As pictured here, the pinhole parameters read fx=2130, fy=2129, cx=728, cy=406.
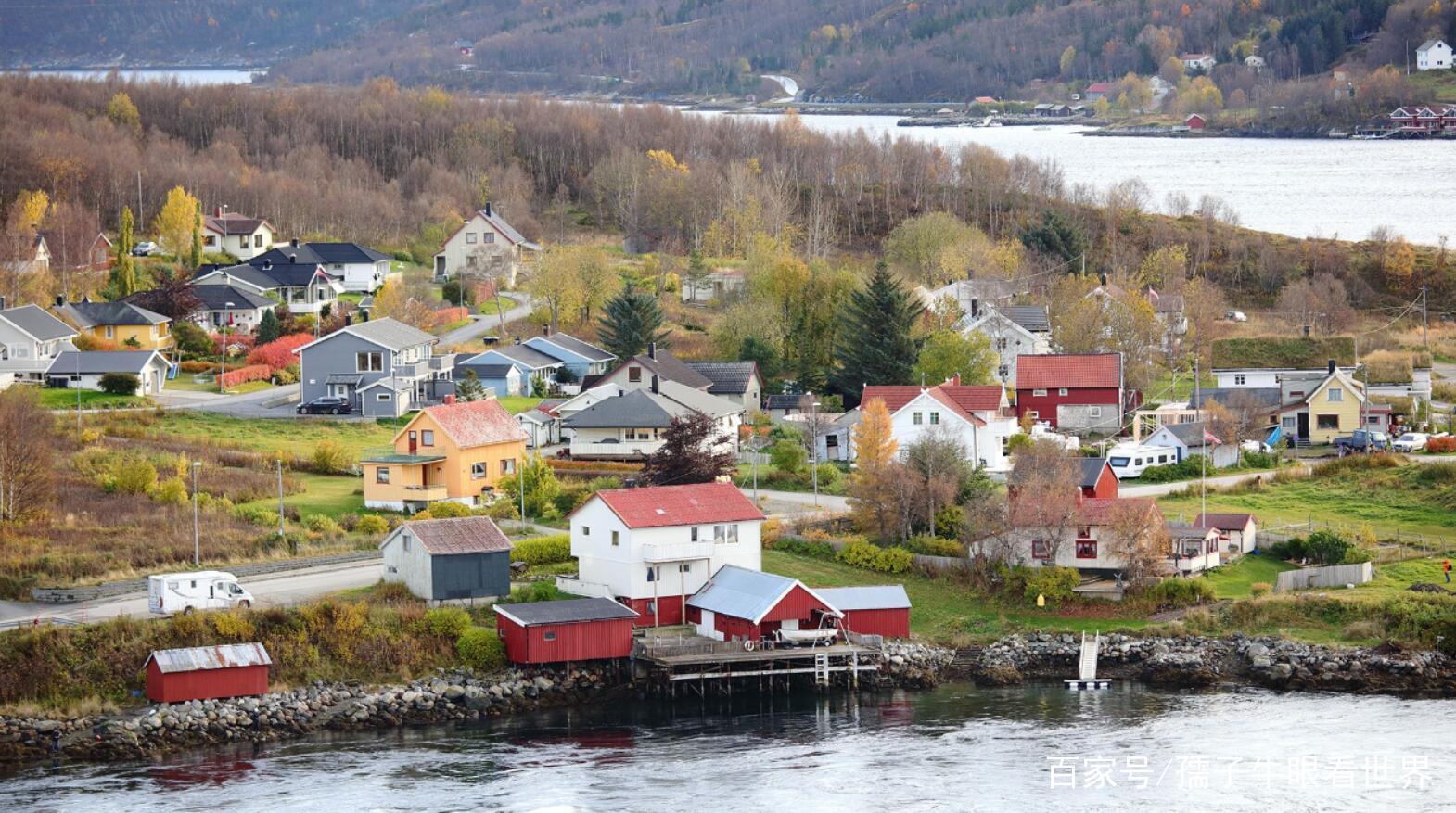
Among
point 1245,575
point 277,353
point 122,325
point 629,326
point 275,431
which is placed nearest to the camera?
point 1245,575

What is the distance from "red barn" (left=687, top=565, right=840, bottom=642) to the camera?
111 ft

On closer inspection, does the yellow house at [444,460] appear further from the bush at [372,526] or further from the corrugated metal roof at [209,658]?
the corrugated metal roof at [209,658]

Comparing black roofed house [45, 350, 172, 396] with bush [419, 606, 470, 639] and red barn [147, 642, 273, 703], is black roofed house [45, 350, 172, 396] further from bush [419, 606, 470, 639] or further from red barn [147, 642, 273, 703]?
red barn [147, 642, 273, 703]

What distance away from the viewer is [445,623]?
110 feet

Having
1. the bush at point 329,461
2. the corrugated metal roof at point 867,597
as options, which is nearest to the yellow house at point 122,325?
the bush at point 329,461

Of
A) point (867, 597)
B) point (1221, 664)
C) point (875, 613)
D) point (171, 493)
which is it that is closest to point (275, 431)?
point (171, 493)

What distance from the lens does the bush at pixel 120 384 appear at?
2103 inches

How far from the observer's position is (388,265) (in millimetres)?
75375

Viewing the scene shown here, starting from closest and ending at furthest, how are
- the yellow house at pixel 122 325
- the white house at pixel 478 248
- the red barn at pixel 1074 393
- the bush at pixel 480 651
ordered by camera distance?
the bush at pixel 480 651 < the red barn at pixel 1074 393 < the yellow house at pixel 122 325 < the white house at pixel 478 248

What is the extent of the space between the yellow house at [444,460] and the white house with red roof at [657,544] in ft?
21.0

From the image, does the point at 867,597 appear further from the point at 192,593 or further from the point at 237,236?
the point at 237,236

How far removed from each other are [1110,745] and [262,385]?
3189 cm

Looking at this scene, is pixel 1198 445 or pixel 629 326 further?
pixel 629 326

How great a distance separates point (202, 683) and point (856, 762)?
31.5ft
